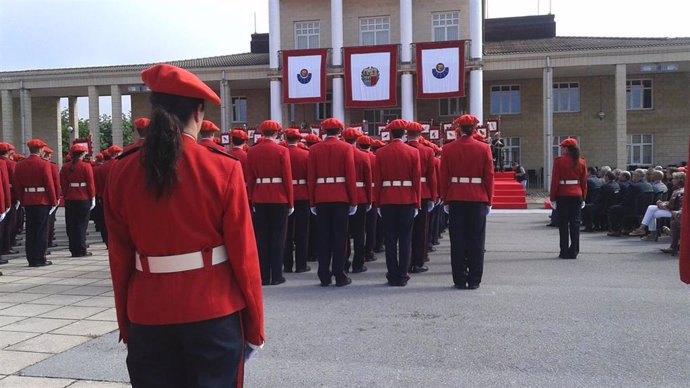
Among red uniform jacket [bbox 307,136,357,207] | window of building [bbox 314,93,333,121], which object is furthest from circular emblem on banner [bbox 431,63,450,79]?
red uniform jacket [bbox 307,136,357,207]

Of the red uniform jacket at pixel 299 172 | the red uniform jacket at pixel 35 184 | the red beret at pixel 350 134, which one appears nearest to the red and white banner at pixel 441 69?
the red beret at pixel 350 134

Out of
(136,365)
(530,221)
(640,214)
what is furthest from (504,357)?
(530,221)

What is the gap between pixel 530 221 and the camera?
19.0 metres

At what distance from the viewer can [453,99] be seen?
122ft

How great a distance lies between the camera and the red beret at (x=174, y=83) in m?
2.70

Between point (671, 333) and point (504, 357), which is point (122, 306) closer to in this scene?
point (504, 357)

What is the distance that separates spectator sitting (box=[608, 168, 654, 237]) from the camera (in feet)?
45.9

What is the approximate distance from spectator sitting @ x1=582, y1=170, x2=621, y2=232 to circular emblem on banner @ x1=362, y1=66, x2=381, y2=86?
59.3 feet

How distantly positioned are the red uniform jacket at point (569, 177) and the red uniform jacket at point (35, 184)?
29.0 ft

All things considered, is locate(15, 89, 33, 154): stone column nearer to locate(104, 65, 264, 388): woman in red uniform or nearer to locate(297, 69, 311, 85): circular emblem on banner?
locate(297, 69, 311, 85): circular emblem on banner

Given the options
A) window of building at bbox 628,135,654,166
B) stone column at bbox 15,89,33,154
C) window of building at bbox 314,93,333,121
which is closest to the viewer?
window of building at bbox 628,135,654,166

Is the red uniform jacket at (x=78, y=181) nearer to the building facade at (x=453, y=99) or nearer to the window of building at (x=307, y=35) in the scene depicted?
the building facade at (x=453, y=99)

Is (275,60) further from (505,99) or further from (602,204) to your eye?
(602,204)

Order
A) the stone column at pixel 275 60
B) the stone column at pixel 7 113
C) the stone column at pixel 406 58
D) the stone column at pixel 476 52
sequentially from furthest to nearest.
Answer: the stone column at pixel 7 113 < the stone column at pixel 275 60 < the stone column at pixel 406 58 < the stone column at pixel 476 52
